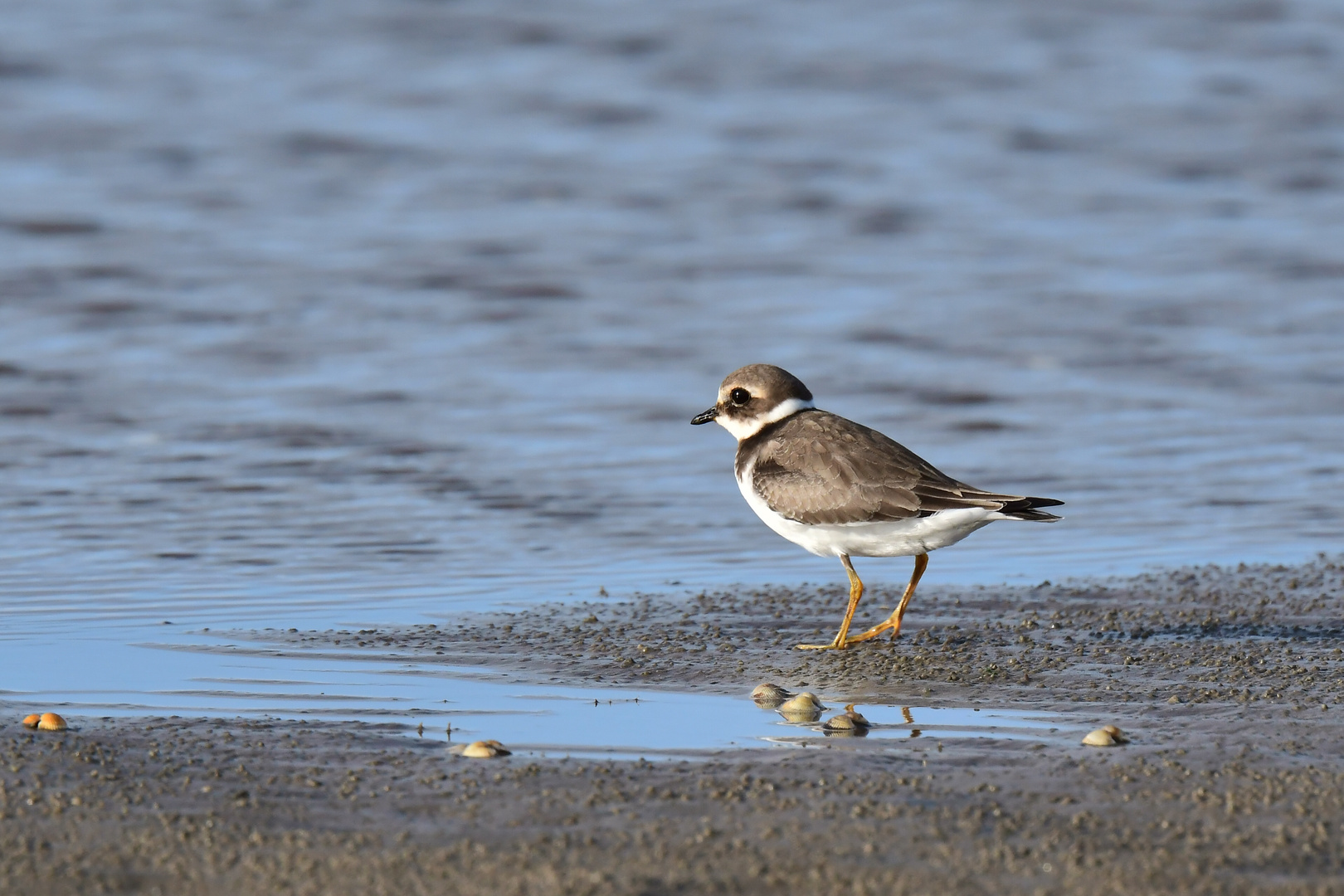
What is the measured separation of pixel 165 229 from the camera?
13.3m

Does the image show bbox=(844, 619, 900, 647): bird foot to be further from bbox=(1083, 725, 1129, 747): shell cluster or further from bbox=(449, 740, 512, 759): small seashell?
bbox=(449, 740, 512, 759): small seashell

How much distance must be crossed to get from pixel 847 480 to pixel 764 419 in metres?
0.83

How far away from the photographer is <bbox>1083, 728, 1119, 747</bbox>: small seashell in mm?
4527

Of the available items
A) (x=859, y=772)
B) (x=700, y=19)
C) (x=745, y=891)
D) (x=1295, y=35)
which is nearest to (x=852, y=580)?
(x=859, y=772)

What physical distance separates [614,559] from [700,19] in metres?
12.4

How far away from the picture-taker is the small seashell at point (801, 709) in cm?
495

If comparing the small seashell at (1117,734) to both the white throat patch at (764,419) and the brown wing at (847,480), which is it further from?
the white throat patch at (764,419)

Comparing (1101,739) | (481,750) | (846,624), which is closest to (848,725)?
(1101,739)

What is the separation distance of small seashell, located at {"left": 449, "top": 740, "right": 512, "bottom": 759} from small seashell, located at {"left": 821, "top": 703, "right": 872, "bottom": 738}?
95cm

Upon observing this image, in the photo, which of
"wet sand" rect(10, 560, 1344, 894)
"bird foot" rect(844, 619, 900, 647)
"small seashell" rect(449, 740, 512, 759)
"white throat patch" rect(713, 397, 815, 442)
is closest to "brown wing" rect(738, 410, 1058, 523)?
"white throat patch" rect(713, 397, 815, 442)

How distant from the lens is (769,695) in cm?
518

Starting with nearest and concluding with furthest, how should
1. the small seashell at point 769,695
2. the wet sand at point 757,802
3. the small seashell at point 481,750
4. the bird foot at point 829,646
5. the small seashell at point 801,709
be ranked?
the wet sand at point 757,802 < the small seashell at point 481,750 < the small seashell at point 801,709 < the small seashell at point 769,695 < the bird foot at point 829,646

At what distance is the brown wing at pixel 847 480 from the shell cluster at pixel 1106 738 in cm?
155

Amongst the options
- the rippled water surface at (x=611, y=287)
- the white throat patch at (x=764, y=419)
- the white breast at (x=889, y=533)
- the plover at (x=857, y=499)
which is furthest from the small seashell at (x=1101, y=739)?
the white throat patch at (x=764, y=419)
